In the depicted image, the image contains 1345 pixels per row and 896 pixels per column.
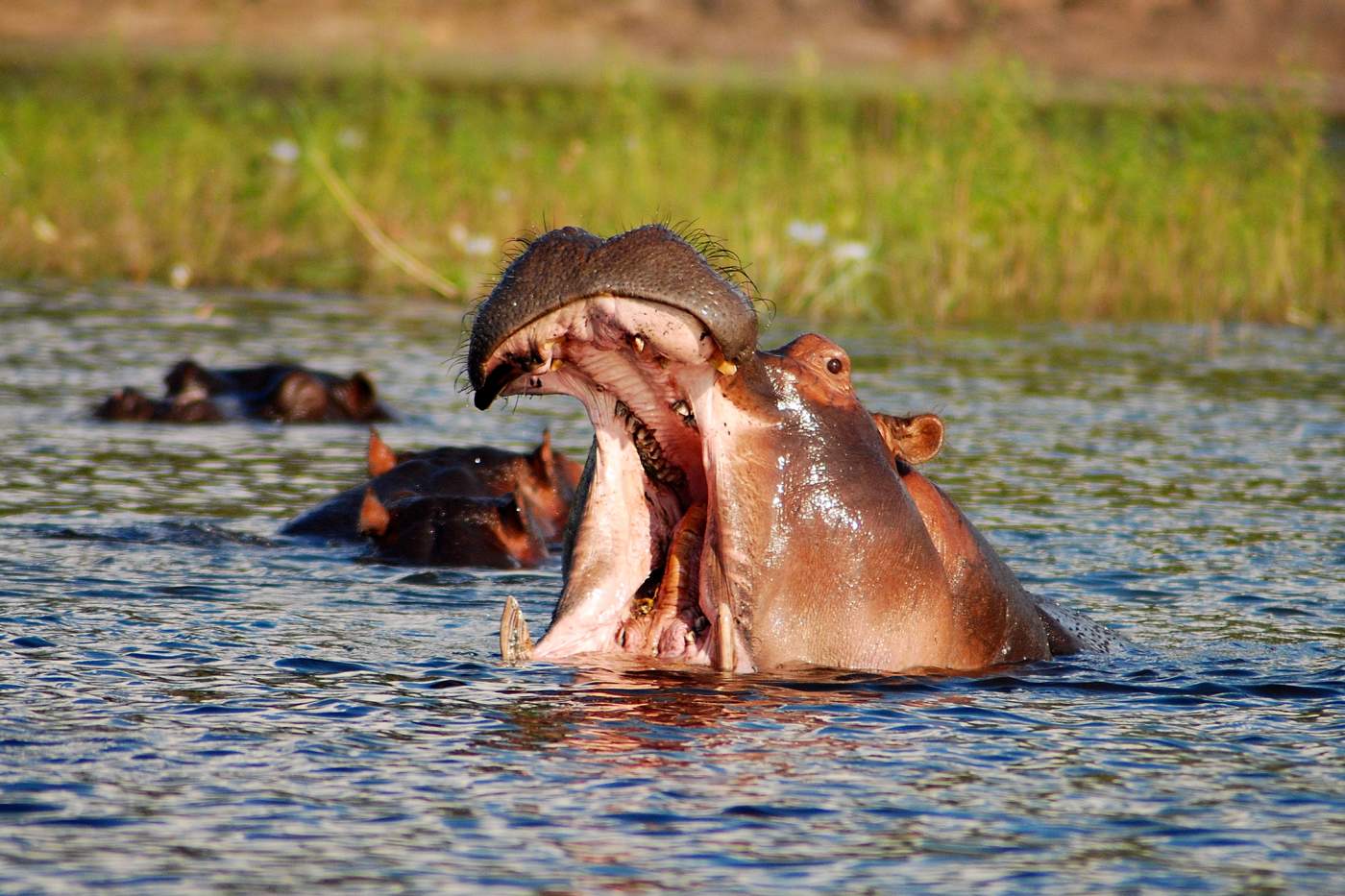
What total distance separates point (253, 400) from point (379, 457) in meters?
2.13

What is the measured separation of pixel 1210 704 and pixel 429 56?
139ft

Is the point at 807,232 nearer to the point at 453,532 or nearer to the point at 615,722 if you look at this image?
the point at 453,532

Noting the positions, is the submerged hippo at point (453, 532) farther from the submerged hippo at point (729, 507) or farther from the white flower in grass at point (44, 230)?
the white flower in grass at point (44, 230)

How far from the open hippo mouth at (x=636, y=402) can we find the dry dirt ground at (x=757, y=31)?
125ft

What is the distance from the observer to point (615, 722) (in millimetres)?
4188

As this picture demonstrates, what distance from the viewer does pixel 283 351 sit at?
36.4 ft

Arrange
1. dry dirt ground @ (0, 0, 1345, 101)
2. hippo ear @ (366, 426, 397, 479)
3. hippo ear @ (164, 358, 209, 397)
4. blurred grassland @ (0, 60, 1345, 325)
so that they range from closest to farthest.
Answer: hippo ear @ (366, 426, 397, 479) → hippo ear @ (164, 358, 209, 397) → blurred grassland @ (0, 60, 1345, 325) → dry dirt ground @ (0, 0, 1345, 101)

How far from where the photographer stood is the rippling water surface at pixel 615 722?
3418 mm

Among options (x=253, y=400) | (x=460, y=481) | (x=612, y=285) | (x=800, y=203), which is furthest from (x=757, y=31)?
(x=612, y=285)

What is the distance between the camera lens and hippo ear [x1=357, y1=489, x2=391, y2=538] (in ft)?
21.3

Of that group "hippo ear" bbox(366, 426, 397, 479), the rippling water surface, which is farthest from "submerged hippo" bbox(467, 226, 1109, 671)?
"hippo ear" bbox(366, 426, 397, 479)

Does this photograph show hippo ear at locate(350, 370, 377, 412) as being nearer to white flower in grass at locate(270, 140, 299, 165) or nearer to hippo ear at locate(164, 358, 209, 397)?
hippo ear at locate(164, 358, 209, 397)

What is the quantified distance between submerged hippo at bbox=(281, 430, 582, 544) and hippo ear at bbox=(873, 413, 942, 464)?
2459 mm

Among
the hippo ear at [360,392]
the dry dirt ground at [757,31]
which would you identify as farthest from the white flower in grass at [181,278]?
the dry dirt ground at [757,31]
